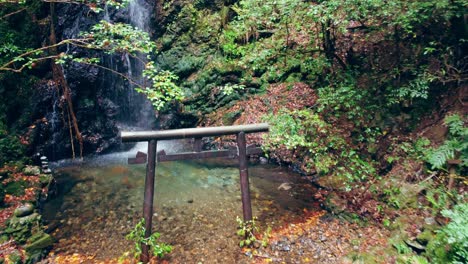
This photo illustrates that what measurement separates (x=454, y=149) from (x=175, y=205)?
6730 mm

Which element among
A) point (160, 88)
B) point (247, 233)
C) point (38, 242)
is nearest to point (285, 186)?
point (247, 233)

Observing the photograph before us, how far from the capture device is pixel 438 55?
7.12 meters

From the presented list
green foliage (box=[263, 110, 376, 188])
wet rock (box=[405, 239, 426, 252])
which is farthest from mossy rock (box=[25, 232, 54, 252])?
wet rock (box=[405, 239, 426, 252])

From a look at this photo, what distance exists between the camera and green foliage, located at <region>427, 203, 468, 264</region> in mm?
3859

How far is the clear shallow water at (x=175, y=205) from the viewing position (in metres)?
5.77

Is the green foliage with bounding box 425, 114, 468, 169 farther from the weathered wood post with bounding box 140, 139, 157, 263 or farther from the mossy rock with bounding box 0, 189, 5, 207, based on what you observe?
the mossy rock with bounding box 0, 189, 5, 207

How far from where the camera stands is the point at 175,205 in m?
7.57

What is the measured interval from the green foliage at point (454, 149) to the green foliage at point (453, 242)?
1.25 meters

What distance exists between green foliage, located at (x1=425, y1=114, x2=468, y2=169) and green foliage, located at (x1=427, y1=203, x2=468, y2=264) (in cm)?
125

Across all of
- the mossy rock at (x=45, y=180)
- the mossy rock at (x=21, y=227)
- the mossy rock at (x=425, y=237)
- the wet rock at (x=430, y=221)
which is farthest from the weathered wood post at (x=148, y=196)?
the wet rock at (x=430, y=221)

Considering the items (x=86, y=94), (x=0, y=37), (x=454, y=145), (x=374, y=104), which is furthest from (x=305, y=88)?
(x=0, y=37)

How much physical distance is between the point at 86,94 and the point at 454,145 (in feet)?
42.1

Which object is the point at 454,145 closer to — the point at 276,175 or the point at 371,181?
the point at 371,181

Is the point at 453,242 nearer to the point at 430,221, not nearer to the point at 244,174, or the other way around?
the point at 430,221
